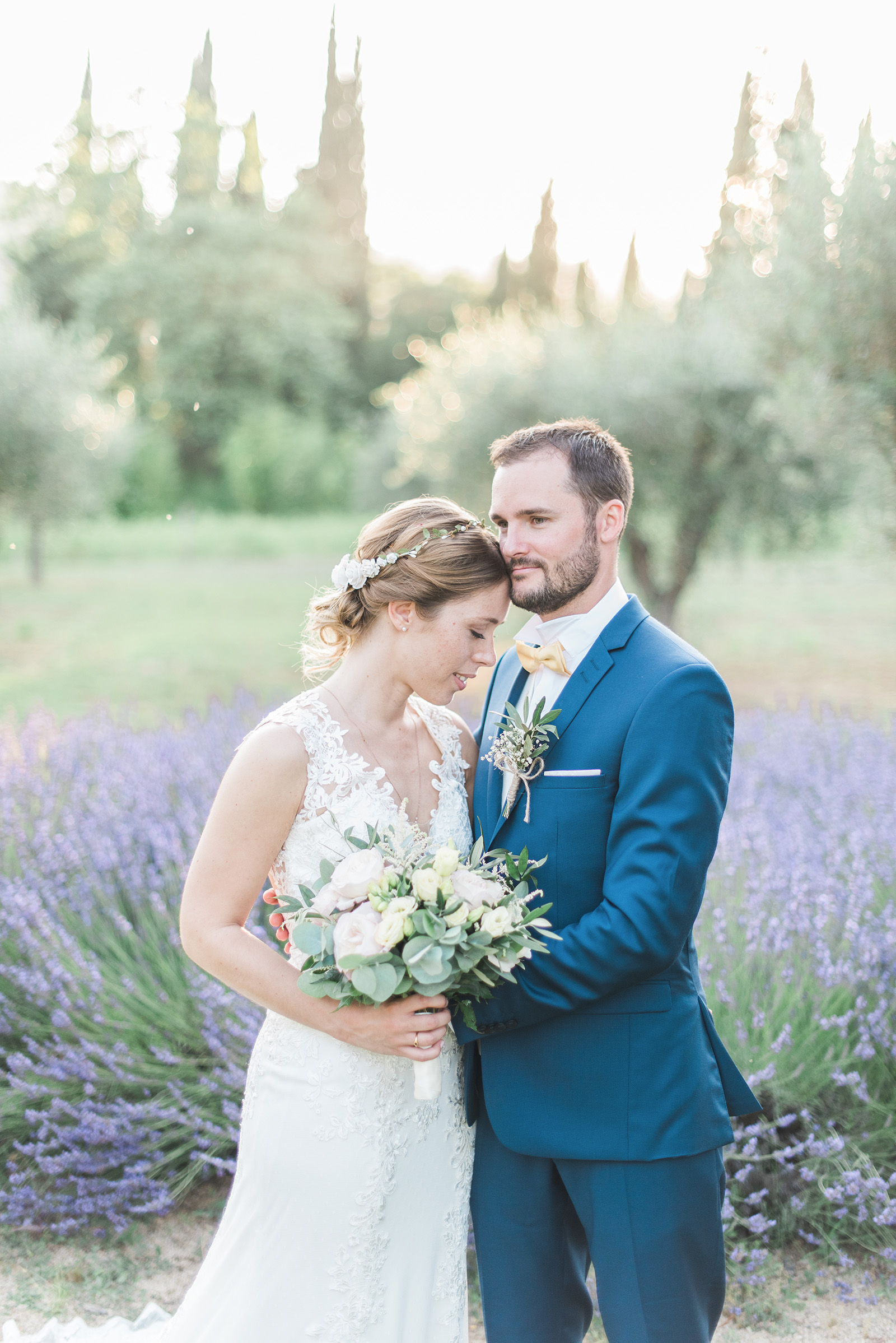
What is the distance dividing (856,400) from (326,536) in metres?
17.6

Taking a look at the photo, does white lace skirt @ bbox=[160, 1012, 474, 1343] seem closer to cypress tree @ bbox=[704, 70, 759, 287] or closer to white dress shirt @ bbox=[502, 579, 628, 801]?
white dress shirt @ bbox=[502, 579, 628, 801]

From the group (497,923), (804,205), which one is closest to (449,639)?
(497,923)

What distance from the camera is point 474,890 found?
1.82m

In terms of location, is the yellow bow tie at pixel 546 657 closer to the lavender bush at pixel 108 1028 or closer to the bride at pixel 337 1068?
the bride at pixel 337 1068

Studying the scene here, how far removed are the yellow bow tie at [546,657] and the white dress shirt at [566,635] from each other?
0.01 metres

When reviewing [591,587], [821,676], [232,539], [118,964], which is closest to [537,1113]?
[591,587]

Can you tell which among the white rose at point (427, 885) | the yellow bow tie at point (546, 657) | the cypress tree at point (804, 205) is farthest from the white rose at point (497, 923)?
the cypress tree at point (804, 205)

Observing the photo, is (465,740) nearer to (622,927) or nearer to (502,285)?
(622,927)

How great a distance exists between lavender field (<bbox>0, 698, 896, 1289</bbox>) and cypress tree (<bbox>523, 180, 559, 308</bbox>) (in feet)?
92.3

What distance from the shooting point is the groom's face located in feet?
7.39

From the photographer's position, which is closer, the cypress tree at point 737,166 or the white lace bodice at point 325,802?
the white lace bodice at point 325,802

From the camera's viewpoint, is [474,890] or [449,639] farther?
[449,639]

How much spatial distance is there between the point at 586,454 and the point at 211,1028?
2.32 meters

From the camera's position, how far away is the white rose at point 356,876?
6.09ft
